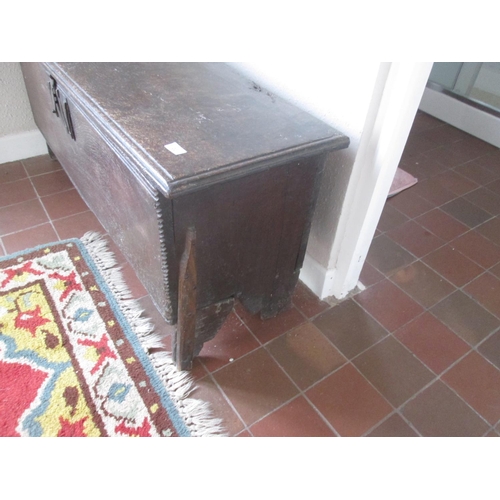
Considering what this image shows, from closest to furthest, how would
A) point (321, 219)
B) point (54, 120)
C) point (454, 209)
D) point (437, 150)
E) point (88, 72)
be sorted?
point (88, 72), point (321, 219), point (54, 120), point (454, 209), point (437, 150)

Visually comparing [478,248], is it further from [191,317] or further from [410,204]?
[191,317]

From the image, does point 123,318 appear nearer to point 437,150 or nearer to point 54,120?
point 54,120

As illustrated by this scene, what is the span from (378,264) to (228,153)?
98 centimetres

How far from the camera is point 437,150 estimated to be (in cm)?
245

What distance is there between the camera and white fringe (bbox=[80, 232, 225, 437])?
1106 millimetres

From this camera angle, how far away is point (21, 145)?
2018 mm

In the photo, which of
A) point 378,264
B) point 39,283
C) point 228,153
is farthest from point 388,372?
point 39,283

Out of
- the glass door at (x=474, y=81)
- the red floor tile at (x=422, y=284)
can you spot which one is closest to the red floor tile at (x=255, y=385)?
the red floor tile at (x=422, y=284)

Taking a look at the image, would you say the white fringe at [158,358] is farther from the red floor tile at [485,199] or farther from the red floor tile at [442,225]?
the red floor tile at [485,199]

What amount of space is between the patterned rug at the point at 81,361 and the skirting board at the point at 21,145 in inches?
29.9

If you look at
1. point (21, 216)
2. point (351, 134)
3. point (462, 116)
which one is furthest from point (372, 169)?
point (462, 116)

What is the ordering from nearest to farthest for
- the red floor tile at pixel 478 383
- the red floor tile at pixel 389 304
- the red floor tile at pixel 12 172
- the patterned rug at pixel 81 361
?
the patterned rug at pixel 81 361, the red floor tile at pixel 478 383, the red floor tile at pixel 389 304, the red floor tile at pixel 12 172

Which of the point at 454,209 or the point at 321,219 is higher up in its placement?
the point at 321,219

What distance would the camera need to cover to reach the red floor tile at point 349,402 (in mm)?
1139
